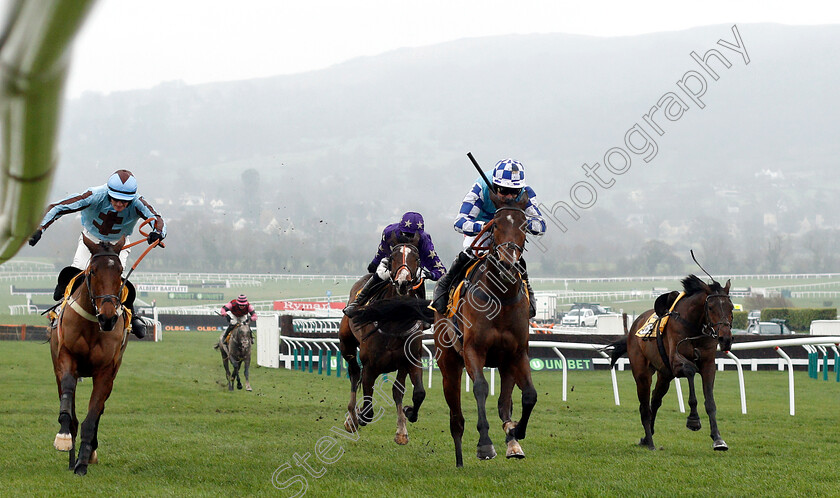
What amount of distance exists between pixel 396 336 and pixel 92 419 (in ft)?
10.7

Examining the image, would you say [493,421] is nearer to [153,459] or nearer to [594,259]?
[153,459]

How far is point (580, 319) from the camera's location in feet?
137

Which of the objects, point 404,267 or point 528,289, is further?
point 404,267

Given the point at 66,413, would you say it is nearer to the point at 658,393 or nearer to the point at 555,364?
the point at 658,393

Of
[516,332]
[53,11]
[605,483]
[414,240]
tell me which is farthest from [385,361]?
[53,11]

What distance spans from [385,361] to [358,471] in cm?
221

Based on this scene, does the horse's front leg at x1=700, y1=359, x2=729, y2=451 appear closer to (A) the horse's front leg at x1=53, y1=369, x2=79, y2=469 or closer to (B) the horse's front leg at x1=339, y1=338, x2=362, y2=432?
(B) the horse's front leg at x1=339, y1=338, x2=362, y2=432

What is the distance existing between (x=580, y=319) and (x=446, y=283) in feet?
114

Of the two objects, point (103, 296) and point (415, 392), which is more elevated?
point (103, 296)

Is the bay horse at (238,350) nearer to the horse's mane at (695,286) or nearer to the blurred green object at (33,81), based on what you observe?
the horse's mane at (695,286)

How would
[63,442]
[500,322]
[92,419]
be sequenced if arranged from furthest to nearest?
[92,419], [500,322], [63,442]

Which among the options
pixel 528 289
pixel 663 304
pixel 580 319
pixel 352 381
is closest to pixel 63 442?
pixel 528 289

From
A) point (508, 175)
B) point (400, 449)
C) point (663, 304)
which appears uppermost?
point (508, 175)

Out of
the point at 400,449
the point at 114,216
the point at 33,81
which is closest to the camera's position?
the point at 33,81
